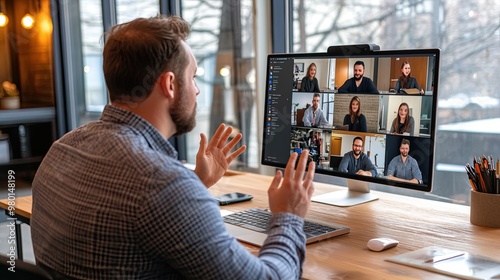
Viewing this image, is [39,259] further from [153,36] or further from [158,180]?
[153,36]

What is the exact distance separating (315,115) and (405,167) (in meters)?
0.38

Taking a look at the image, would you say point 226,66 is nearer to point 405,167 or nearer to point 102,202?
point 405,167

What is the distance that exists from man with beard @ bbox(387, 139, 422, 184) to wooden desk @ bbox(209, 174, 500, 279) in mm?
132

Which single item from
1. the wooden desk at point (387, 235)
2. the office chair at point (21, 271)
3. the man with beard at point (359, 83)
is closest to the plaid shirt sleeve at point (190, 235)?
the office chair at point (21, 271)

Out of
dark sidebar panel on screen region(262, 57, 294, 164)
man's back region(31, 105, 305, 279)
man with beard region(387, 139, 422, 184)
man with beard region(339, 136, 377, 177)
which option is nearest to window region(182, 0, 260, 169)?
dark sidebar panel on screen region(262, 57, 294, 164)

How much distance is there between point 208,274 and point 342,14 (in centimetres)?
202

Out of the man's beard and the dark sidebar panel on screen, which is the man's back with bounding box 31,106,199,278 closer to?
the man's beard

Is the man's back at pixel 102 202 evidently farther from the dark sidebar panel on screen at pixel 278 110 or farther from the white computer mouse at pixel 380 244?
the dark sidebar panel on screen at pixel 278 110

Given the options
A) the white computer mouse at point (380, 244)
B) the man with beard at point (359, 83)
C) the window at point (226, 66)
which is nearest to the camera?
the white computer mouse at point (380, 244)

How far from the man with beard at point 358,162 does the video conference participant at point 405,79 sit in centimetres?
21

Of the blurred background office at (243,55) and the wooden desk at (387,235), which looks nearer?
the wooden desk at (387,235)

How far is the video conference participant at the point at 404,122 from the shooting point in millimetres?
1761

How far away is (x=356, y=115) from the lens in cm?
189

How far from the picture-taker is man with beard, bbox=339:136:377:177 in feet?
6.16
